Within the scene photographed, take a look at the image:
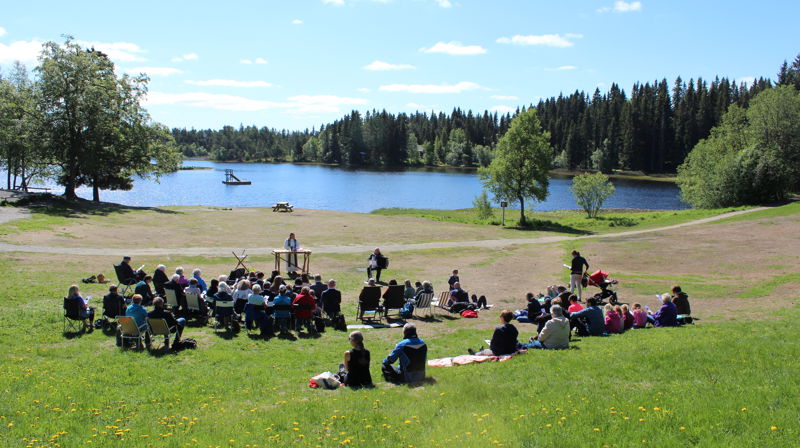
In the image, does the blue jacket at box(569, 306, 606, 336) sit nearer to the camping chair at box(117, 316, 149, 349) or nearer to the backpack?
the backpack

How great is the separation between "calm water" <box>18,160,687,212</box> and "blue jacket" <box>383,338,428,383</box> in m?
65.8

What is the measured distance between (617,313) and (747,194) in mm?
58325

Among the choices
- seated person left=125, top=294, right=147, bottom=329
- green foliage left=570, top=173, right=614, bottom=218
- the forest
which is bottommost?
seated person left=125, top=294, right=147, bottom=329

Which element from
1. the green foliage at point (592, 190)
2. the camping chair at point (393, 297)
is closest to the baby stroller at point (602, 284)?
the camping chair at point (393, 297)

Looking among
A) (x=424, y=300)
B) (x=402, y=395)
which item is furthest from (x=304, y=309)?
(x=402, y=395)

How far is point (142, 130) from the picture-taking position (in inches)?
2117

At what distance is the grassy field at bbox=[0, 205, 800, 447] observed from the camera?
7414 millimetres

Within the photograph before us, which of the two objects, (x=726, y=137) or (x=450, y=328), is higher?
(x=726, y=137)

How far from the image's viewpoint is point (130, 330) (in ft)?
41.9

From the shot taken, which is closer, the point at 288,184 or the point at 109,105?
the point at 109,105

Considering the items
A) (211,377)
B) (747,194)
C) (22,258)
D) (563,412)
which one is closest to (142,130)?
(22,258)

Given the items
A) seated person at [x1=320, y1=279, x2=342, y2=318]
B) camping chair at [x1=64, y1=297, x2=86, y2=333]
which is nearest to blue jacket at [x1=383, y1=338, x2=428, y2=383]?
seated person at [x1=320, y1=279, x2=342, y2=318]

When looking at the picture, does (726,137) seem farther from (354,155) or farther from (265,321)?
(354,155)

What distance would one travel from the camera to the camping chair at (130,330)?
1259 centimetres
